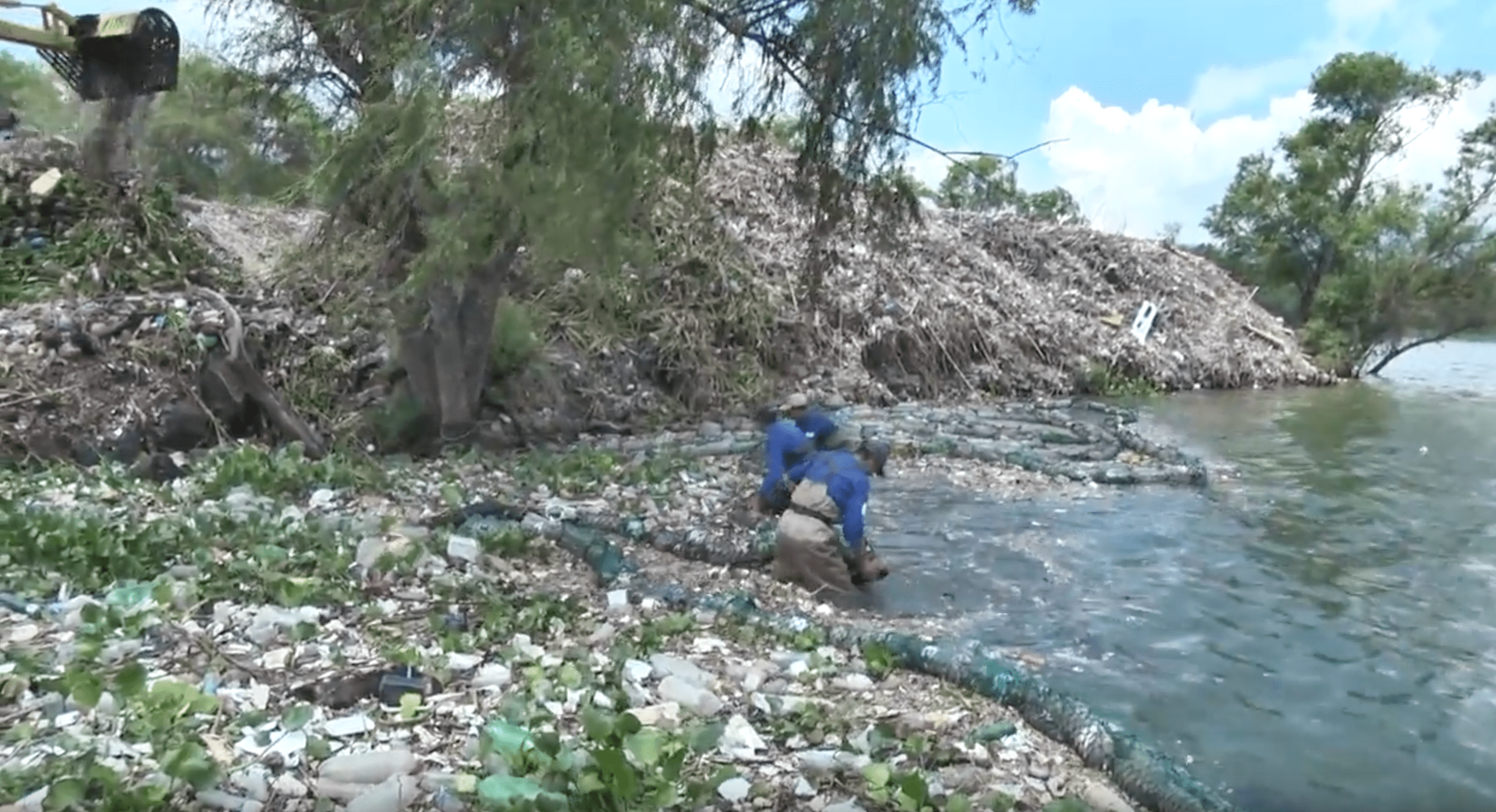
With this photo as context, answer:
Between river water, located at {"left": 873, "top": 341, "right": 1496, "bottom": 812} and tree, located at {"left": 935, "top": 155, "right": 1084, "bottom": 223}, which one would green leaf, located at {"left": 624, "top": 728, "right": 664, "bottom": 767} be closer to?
river water, located at {"left": 873, "top": 341, "right": 1496, "bottom": 812}

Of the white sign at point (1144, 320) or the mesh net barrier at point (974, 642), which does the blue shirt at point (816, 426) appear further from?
the white sign at point (1144, 320)

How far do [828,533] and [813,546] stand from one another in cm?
11

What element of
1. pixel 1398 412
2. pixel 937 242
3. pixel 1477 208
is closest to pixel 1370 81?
pixel 1477 208

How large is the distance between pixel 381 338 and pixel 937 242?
1035cm

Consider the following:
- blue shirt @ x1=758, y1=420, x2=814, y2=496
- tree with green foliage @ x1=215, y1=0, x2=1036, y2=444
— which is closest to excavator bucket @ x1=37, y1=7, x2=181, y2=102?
tree with green foliage @ x1=215, y1=0, x2=1036, y2=444

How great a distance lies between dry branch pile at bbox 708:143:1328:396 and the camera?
1418 centimetres

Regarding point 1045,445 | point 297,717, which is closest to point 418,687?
point 297,717

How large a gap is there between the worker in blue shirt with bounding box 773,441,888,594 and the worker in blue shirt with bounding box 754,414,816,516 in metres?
0.52

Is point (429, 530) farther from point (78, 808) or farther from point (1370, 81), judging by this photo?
point (1370, 81)

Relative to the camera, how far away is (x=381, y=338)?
371 inches

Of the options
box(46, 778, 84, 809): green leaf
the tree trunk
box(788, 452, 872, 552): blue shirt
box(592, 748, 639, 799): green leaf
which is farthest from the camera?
the tree trunk

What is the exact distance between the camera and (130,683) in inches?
115

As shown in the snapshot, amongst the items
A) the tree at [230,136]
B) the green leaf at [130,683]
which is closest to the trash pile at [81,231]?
the tree at [230,136]

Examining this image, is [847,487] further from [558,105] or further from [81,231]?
[81,231]
